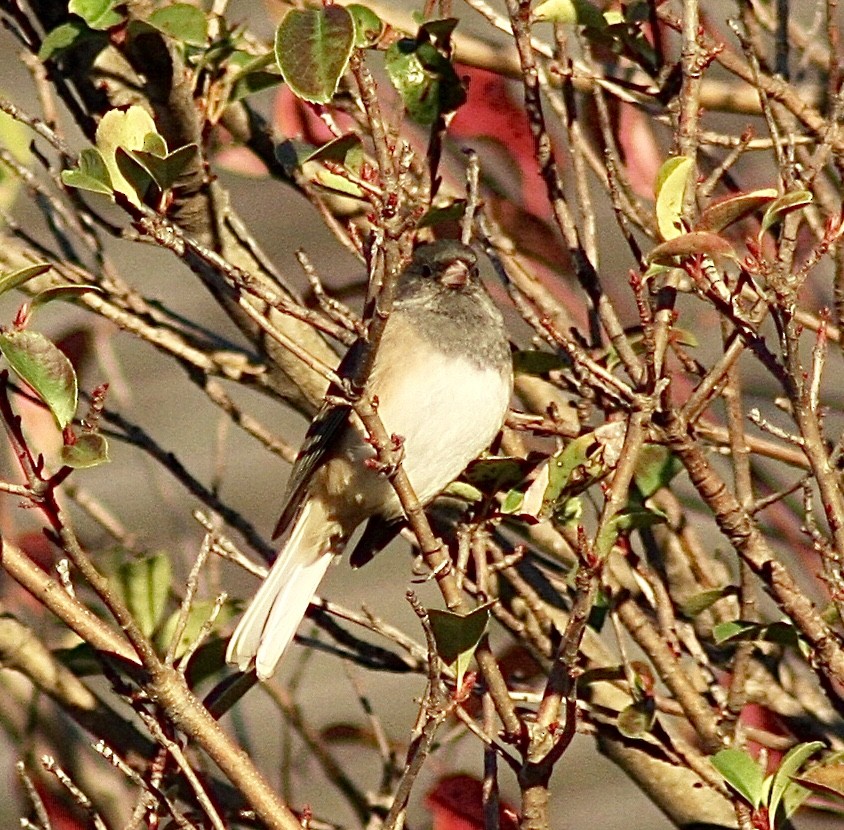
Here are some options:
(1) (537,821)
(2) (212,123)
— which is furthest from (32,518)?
(1) (537,821)

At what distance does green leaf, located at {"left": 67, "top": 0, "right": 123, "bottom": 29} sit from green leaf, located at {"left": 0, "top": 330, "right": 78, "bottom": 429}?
1.80 ft

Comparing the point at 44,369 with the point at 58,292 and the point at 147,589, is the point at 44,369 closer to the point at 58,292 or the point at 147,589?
the point at 58,292

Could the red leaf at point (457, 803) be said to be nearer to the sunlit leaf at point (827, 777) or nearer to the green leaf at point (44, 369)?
the sunlit leaf at point (827, 777)

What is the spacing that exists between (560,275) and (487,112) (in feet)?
0.90

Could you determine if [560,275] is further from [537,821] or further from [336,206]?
[537,821]

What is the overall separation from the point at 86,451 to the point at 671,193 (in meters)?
0.65

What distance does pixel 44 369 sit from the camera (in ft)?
4.54

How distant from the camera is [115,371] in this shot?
107 inches

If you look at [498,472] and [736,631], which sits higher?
[498,472]

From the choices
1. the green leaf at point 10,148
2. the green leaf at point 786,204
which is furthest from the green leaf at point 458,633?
the green leaf at point 10,148

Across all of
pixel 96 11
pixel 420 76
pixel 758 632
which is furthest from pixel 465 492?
pixel 96 11

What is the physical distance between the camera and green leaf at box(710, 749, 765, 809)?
1441mm

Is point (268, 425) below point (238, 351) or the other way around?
the other way around

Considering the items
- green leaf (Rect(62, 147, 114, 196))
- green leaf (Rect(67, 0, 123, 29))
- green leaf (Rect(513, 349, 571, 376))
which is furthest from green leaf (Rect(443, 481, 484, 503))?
green leaf (Rect(67, 0, 123, 29))
